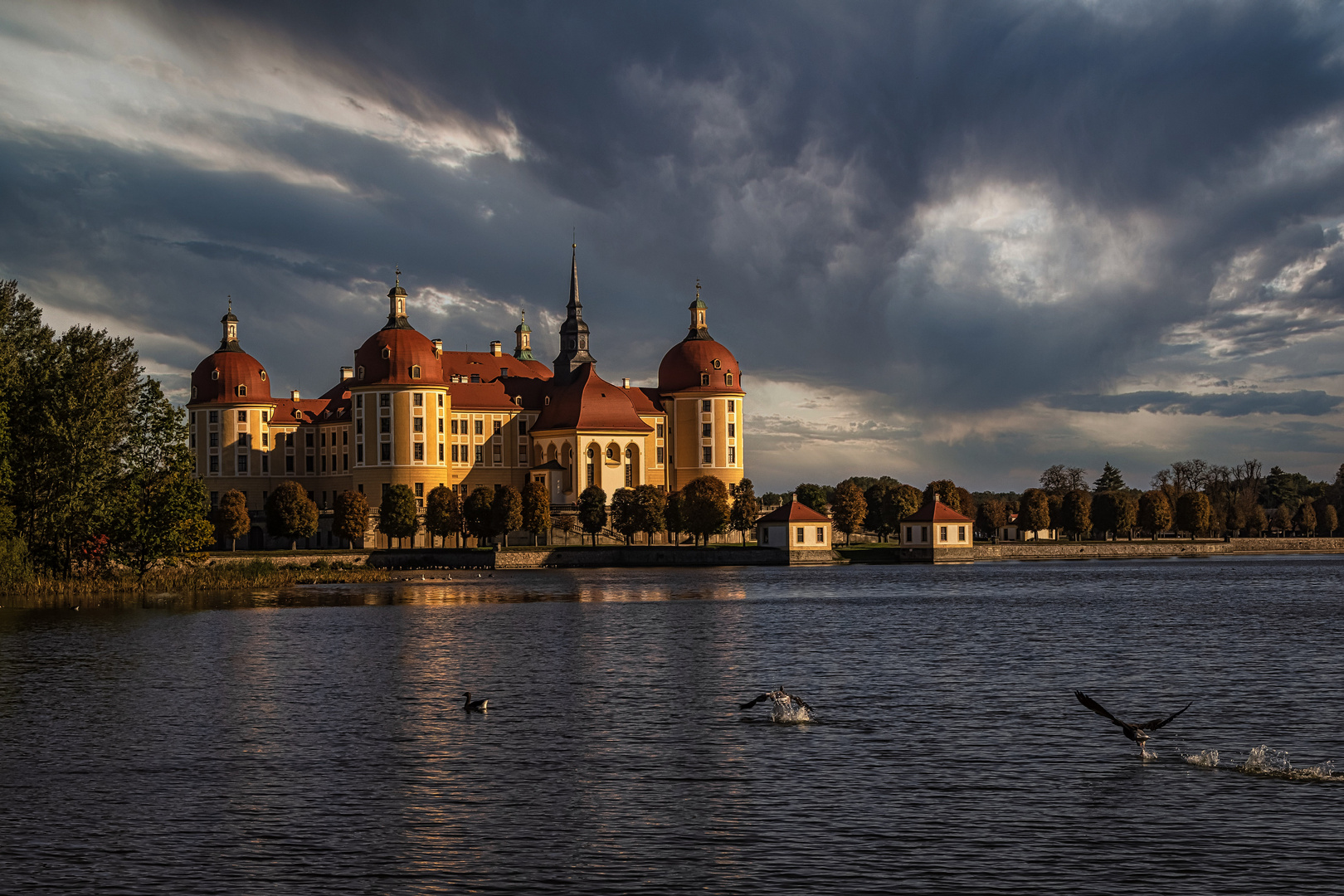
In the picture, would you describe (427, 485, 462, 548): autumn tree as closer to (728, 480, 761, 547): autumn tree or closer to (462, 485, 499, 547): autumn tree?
(462, 485, 499, 547): autumn tree

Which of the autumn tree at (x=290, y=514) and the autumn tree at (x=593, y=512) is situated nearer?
the autumn tree at (x=290, y=514)

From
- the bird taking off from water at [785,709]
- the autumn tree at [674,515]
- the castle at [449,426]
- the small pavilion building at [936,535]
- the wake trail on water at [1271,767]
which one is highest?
the castle at [449,426]

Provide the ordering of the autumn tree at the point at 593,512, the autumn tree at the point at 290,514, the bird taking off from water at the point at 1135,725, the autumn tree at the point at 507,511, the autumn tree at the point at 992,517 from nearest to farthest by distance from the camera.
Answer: the bird taking off from water at the point at 1135,725
the autumn tree at the point at 290,514
the autumn tree at the point at 507,511
the autumn tree at the point at 593,512
the autumn tree at the point at 992,517

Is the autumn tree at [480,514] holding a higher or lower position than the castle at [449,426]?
lower

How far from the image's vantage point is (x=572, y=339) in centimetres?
15388

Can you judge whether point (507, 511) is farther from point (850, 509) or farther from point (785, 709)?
point (785, 709)

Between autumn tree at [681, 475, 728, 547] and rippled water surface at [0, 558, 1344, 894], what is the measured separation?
7118 centimetres

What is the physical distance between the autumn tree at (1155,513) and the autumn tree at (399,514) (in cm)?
7773

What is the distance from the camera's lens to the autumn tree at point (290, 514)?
115 metres

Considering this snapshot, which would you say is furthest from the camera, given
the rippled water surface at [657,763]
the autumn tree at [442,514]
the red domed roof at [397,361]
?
the red domed roof at [397,361]

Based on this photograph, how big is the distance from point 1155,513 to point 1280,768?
129 meters

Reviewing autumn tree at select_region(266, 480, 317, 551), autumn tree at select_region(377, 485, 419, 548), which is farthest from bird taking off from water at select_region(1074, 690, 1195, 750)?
autumn tree at select_region(377, 485, 419, 548)

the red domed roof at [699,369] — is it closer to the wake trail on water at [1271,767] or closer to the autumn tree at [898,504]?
the autumn tree at [898,504]

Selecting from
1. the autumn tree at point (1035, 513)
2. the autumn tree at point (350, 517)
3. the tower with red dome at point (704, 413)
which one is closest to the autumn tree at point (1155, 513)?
the autumn tree at point (1035, 513)
